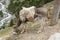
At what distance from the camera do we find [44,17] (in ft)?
22.4

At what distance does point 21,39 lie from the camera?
6.47 metres

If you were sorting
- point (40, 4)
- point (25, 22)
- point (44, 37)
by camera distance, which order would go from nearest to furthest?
point (44, 37) → point (25, 22) → point (40, 4)

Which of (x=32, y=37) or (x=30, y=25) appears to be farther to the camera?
(x=30, y=25)

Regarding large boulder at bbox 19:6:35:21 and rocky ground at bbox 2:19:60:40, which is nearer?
rocky ground at bbox 2:19:60:40

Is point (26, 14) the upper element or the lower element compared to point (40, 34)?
upper

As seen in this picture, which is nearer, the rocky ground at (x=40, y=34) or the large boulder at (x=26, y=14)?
the rocky ground at (x=40, y=34)

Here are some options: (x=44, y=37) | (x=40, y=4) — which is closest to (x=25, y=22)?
(x=44, y=37)

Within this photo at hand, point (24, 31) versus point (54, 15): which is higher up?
point (54, 15)

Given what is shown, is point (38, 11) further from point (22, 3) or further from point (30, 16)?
point (22, 3)

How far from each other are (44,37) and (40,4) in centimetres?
392

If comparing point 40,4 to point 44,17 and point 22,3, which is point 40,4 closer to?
point 22,3

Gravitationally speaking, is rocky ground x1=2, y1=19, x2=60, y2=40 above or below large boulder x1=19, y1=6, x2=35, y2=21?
below

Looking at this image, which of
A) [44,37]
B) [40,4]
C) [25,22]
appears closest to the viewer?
[44,37]

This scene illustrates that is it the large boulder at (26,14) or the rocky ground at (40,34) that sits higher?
the large boulder at (26,14)
